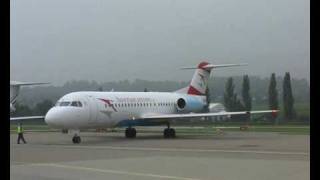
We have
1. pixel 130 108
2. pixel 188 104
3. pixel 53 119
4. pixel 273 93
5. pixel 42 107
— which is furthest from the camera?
pixel 273 93

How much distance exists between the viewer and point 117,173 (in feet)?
42.1

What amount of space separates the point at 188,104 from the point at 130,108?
664 centimetres

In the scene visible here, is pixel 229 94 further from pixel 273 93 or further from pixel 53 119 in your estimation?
pixel 53 119

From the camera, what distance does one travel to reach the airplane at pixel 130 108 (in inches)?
1192

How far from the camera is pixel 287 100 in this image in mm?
82938

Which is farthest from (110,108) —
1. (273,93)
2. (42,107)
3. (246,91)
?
(246,91)

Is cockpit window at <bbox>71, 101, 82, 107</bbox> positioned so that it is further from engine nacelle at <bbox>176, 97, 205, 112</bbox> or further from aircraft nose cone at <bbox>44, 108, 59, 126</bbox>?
engine nacelle at <bbox>176, 97, 205, 112</bbox>

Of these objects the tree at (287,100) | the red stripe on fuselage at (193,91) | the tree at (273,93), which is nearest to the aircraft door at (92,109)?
the red stripe on fuselage at (193,91)

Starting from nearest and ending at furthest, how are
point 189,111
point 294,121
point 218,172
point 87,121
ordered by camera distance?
point 218,172
point 87,121
point 189,111
point 294,121
